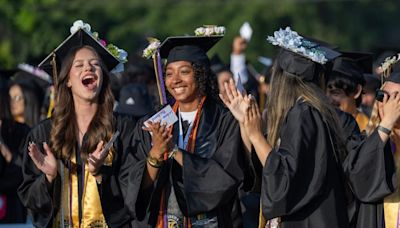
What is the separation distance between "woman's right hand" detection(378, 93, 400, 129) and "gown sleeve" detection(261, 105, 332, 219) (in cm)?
38

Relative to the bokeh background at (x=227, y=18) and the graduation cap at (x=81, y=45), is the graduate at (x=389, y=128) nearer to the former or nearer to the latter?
the graduation cap at (x=81, y=45)

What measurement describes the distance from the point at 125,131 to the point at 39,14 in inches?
898

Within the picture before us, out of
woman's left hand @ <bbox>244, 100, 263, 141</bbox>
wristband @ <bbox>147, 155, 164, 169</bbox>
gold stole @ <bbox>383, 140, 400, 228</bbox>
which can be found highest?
woman's left hand @ <bbox>244, 100, 263, 141</bbox>

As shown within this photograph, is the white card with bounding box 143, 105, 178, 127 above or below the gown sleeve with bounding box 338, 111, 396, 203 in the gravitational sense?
above

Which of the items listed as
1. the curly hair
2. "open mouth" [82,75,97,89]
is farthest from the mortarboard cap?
the curly hair

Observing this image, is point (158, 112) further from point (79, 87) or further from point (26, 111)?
point (26, 111)

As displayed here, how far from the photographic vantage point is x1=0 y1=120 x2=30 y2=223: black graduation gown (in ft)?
33.7

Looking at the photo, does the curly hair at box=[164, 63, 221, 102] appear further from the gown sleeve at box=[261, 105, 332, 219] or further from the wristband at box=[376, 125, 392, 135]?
the wristband at box=[376, 125, 392, 135]

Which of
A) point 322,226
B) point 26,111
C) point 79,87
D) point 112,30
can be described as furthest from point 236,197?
point 112,30

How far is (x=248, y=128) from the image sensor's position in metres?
6.86

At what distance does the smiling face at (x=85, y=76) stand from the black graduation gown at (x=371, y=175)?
1837 millimetres

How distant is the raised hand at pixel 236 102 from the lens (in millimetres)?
6859

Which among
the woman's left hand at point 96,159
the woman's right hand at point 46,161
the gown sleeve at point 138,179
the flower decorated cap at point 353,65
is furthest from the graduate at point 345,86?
the woman's right hand at point 46,161

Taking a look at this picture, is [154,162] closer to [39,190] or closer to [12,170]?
[39,190]
